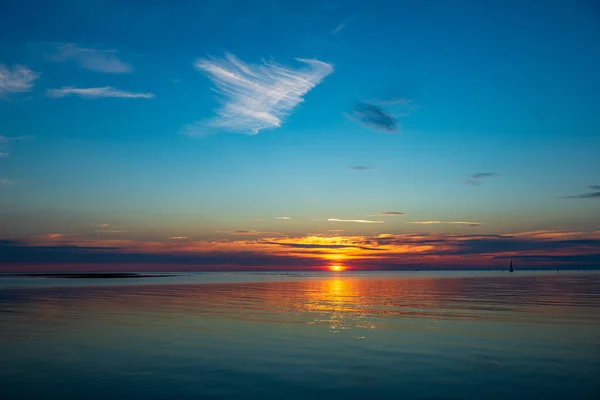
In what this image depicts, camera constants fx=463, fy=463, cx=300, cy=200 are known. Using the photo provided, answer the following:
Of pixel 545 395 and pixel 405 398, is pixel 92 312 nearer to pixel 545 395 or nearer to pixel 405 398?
pixel 405 398

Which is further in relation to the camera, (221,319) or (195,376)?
(221,319)

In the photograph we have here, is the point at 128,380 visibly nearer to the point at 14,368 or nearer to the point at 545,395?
the point at 14,368

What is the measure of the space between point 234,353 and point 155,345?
4.89 meters

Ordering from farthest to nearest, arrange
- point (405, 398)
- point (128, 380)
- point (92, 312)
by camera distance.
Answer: point (92, 312) → point (128, 380) → point (405, 398)

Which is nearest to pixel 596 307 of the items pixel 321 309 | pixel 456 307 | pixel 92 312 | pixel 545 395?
pixel 456 307

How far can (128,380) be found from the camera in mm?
17719

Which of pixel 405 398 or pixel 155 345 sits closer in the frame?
pixel 405 398

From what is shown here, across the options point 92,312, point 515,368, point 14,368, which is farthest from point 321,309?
point 14,368

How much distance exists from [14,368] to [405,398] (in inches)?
632

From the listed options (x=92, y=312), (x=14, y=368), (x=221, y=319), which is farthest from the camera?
(x=92, y=312)

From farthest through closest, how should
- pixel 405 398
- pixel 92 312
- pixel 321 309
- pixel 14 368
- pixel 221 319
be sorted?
pixel 321 309, pixel 92 312, pixel 221 319, pixel 14 368, pixel 405 398

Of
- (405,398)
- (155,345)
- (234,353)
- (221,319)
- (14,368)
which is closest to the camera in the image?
(405,398)

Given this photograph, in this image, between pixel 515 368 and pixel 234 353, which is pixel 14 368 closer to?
A: pixel 234 353

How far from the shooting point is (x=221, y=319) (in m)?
35.5
